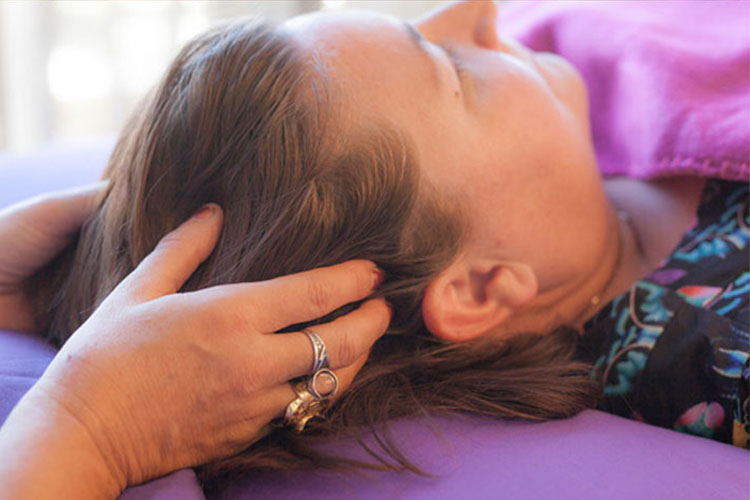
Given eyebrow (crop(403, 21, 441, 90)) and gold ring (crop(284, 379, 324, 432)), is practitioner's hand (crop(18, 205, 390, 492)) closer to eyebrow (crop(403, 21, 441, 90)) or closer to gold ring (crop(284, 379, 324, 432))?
gold ring (crop(284, 379, 324, 432))

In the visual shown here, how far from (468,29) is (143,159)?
0.45 metres

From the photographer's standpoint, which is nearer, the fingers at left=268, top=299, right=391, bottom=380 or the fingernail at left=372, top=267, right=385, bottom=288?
the fingers at left=268, top=299, right=391, bottom=380

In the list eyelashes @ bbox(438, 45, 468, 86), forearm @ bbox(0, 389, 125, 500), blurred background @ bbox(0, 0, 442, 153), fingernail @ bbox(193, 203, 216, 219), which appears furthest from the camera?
blurred background @ bbox(0, 0, 442, 153)

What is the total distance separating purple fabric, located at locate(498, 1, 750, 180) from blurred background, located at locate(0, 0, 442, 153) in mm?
1040

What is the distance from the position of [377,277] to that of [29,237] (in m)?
0.47

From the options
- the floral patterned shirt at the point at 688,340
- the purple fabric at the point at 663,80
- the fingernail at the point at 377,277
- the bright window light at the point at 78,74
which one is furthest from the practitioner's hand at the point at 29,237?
the bright window light at the point at 78,74

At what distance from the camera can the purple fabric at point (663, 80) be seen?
1109 millimetres

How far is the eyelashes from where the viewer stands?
0.98 m

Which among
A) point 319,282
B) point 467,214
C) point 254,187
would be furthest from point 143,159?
point 467,214

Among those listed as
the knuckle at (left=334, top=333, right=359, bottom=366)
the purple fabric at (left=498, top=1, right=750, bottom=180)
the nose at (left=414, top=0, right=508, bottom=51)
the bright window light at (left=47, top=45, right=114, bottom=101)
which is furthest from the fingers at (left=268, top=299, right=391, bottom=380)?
the bright window light at (left=47, top=45, right=114, bottom=101)

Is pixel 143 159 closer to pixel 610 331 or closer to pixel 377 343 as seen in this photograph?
pixel 377 343

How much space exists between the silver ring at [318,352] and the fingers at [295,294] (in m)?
0.02

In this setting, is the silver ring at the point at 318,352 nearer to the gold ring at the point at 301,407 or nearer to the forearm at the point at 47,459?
the gold ring at the point at 301,407

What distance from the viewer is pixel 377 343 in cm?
94
